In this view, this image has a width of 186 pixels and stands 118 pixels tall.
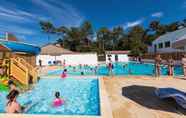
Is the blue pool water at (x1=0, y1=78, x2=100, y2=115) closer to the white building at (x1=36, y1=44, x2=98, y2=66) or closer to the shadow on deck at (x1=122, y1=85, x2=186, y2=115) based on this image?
the shadow on deck at (x1=122, y1=85, x2=186, y2=115)

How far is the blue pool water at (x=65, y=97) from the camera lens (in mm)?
7500

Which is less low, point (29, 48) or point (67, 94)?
point (29, 48)

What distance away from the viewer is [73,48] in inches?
2282

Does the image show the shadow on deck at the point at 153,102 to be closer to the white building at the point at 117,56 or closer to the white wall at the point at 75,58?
the white wall at the point at 75,58

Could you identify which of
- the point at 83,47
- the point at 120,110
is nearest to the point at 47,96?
the point at 120,110

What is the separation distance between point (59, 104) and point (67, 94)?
2399 millimetres

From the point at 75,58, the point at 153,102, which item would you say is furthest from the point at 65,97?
the point at 75,58

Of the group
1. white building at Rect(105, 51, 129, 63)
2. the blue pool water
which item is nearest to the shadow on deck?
the blue pool water

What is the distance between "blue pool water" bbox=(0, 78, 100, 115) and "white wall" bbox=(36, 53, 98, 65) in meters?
19.5

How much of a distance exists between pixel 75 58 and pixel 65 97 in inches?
944

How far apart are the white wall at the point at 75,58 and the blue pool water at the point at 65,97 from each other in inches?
768

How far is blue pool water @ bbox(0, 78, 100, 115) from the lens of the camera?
750 centimetres

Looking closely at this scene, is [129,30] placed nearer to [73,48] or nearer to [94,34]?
[94,34]

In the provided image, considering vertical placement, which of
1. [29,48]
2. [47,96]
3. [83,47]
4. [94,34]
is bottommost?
[47,96]
